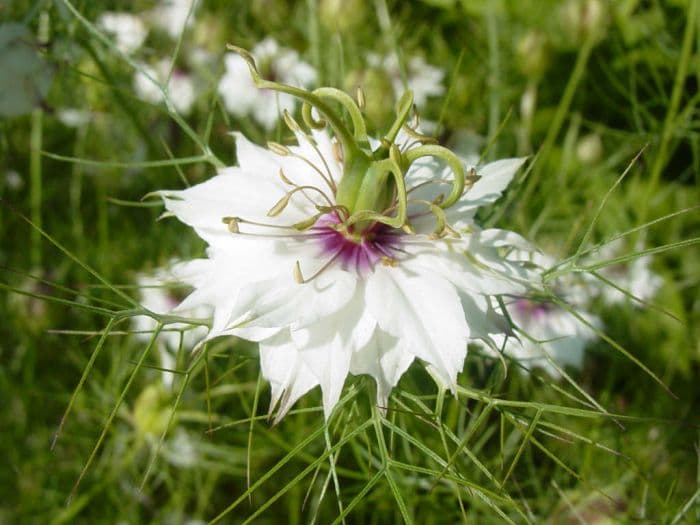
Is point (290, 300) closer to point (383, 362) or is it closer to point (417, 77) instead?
point (383, 362)

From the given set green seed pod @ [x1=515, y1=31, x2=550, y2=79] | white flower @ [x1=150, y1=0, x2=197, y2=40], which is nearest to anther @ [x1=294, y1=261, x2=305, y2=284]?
green seed pod @ [x1=515, y1=31, x2=550, y2=79]

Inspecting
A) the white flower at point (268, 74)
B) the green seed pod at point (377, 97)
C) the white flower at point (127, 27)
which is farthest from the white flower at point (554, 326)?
the white flower at point (127, 27)

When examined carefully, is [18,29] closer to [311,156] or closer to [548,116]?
[311,156]

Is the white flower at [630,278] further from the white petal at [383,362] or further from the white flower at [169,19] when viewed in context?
the white flower at [169,19]

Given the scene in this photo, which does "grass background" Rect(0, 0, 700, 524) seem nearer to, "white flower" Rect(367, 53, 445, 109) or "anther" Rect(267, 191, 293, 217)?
"white flower" Rect(367, 53, 445, 109)

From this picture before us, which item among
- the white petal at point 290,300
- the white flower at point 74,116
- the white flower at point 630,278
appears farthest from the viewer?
the white flower at point 74,116

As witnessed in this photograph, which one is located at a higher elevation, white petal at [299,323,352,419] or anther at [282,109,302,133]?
anther at [282,109,302,133]

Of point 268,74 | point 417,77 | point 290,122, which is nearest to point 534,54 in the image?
point 417,77
